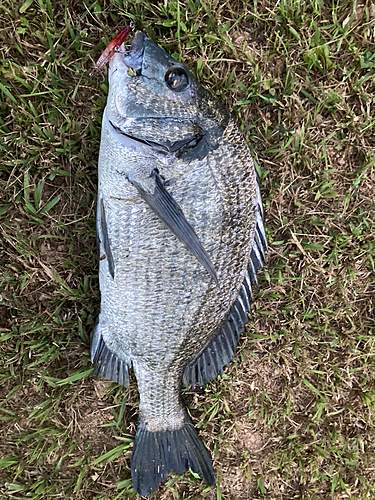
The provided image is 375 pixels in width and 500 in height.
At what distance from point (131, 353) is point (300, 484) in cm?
155

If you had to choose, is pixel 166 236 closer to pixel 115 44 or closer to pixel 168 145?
pixel 168 145

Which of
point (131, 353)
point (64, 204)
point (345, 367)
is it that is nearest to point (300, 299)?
point (345, 367)

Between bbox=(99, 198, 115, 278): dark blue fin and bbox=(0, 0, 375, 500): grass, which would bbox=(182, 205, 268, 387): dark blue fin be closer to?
bbox=(0, 0, 375, 500): grass

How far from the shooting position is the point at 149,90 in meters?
1.49

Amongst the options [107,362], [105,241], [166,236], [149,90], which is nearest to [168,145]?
[149,90]

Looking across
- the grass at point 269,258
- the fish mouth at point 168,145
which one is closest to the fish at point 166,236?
the fish mouth at point 168,145

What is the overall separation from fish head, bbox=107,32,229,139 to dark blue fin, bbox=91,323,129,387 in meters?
1.10

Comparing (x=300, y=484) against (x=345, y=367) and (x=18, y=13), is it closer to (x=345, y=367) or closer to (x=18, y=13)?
(x=345, y=367)

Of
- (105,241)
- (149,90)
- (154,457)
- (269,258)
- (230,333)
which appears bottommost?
(154,457)

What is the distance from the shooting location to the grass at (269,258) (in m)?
1.93

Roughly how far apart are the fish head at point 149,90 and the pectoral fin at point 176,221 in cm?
28

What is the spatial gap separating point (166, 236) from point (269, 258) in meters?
0.91

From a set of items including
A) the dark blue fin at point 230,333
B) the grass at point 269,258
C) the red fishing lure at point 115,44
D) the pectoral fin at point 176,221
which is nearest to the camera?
the pectoral fin at point 176,221

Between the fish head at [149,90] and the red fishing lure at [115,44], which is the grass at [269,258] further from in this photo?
the fish head at [149,90]
